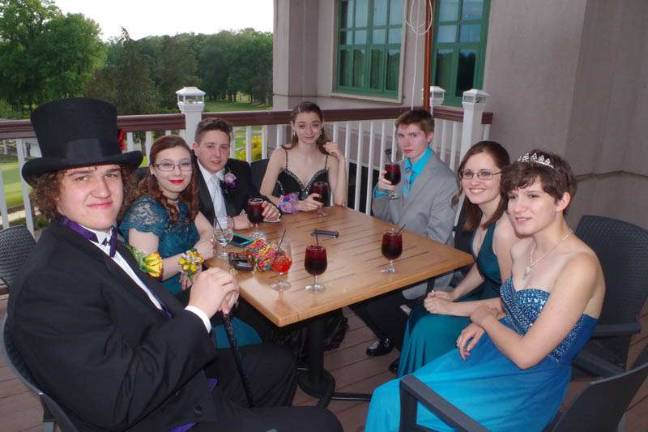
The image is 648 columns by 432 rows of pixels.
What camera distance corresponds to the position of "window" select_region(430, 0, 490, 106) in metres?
6.25

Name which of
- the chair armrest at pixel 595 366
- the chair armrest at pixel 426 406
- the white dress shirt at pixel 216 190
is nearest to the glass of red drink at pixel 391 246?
the chair armrest at pixel 426 406

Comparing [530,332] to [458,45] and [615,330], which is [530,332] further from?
[458,45]

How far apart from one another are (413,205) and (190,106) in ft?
6.12

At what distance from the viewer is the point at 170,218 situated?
240 cm

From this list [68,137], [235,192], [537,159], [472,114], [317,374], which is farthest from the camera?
[472,114]

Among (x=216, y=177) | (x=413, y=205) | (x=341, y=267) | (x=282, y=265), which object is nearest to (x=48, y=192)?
(x=282, y=265)

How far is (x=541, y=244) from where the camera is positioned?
190cm

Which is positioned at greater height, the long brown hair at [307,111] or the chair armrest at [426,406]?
the long brown hair at [307,111]

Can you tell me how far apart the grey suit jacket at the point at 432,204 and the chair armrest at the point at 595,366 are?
3.08ft

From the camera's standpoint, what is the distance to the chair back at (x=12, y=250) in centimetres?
177

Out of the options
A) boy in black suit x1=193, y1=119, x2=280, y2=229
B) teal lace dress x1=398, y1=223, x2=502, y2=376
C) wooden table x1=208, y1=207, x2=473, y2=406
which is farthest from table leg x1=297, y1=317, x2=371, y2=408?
boy in black suit x1=193, y1=119, x2=280, y2=229

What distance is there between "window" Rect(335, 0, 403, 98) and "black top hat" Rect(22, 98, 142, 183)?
6986 millimetres

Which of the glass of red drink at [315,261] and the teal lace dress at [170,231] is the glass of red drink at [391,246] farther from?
the teal lace dress at [170,231]

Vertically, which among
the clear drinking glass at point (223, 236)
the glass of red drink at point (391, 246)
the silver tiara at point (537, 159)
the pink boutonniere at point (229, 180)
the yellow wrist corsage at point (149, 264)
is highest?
the silver tiara at point (537, 159)
